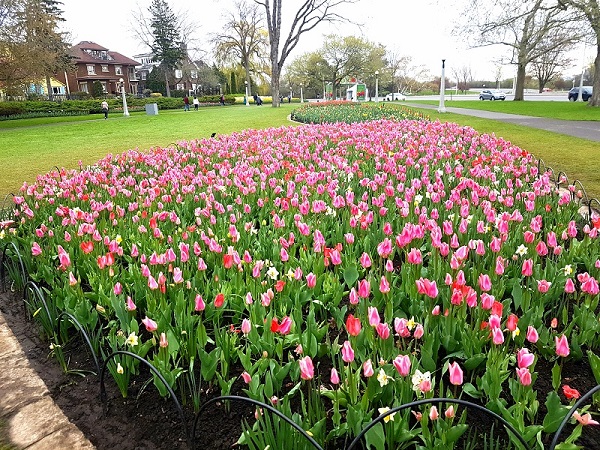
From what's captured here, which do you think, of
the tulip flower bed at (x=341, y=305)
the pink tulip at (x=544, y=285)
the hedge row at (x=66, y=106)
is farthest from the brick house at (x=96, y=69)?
the pink tulip at (x=544, y=285)

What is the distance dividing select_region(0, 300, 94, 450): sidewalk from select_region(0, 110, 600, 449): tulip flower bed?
277 mm

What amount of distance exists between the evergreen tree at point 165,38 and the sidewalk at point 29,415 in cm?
6127

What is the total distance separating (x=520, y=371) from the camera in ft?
5.61

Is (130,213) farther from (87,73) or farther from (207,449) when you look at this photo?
(87,73)

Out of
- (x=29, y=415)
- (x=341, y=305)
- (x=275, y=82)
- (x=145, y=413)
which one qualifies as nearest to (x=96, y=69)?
(x=275, y=82)

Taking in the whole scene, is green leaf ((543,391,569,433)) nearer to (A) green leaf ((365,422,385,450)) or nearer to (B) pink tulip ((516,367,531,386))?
(B) pink tulip ((516,367,531,386))

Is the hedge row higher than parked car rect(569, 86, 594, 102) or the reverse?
higher

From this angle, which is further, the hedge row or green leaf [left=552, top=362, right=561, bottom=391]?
the hedge row

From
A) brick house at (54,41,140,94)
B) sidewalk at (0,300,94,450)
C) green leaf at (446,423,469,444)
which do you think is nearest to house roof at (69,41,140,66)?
brick house at (54,41,140,94)

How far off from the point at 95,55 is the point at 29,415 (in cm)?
7735

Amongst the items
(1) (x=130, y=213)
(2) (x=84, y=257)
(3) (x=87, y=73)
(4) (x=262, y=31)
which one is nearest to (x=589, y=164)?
(1) (x=130, y=213)

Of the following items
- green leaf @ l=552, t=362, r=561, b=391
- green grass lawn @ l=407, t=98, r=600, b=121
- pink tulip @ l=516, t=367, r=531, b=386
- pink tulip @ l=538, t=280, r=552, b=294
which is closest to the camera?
pink tulip @ l=516, t=367, r=531, b=386

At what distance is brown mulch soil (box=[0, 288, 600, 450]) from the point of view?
2037 millimetres

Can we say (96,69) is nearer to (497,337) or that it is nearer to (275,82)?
(275,82)
